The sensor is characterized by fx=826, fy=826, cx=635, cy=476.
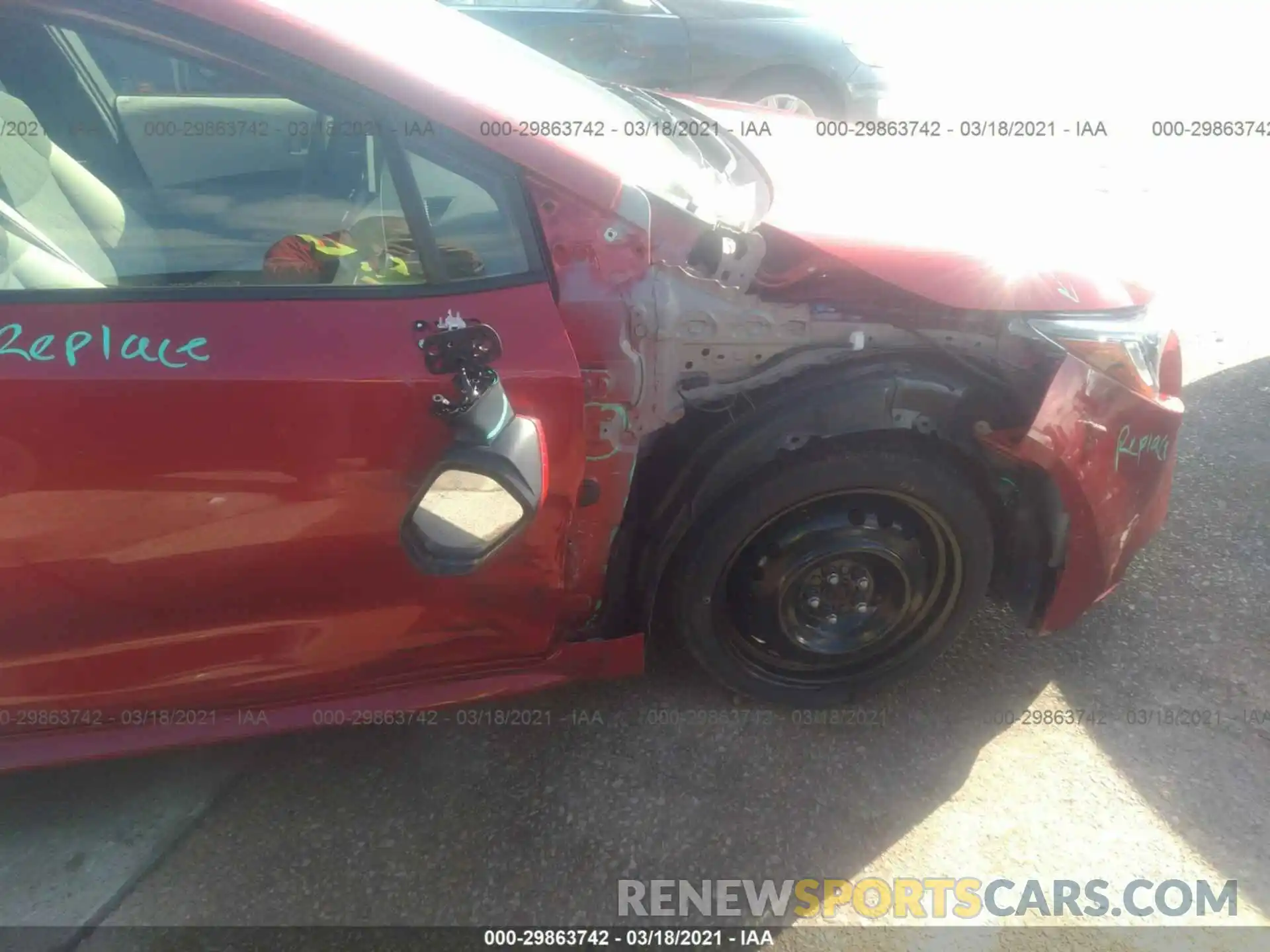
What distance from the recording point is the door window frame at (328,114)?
1364mm

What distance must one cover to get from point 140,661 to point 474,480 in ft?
2.61

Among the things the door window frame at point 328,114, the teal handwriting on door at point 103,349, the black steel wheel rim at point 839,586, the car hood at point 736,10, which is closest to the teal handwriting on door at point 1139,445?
the black steel wheel rim at point 839,586

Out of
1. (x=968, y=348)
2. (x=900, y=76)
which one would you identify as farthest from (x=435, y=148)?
(x=900, y=76)

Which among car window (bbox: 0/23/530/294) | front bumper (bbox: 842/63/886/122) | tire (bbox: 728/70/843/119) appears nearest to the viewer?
car window (bbox: 0/23/530/294)

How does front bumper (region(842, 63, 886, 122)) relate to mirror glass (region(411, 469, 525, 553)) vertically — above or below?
above

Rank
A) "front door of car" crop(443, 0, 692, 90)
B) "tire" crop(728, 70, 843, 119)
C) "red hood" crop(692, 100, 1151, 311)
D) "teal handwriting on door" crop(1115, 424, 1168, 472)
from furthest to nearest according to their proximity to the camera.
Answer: "tire" crop(728, 70, 843, 119)
"front door of car" crop(443, 0, 692, 90)
"teal handwriting on door" crop(1115, 424, 1168, 472)
"red hood" crop(692, 100, 1151, 311)

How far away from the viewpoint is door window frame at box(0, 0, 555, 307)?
1364mm

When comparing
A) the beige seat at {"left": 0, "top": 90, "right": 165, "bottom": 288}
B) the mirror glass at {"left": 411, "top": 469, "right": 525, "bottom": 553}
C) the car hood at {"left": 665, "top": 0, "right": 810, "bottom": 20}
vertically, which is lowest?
the mirror glass at {"left": 411, "top": 469, "right": 525, "bottom": 553}

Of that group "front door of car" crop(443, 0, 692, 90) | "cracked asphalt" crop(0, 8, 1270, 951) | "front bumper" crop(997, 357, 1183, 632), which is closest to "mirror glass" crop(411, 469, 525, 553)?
"cracked asphalt" crop(0, 8, 1270, 951)

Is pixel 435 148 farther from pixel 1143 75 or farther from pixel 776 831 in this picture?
pixel 1143 75

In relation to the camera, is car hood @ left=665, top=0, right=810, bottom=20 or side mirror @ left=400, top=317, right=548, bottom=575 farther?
car hood @ left=665, top=0, right=810, bottom=20

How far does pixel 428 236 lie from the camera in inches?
60.0

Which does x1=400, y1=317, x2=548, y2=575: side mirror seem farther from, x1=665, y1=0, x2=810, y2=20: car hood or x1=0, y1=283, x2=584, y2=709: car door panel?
x1=665, y1=0, x2=810, y2=20: car hood

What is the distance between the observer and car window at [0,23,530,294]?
4.89 ft
